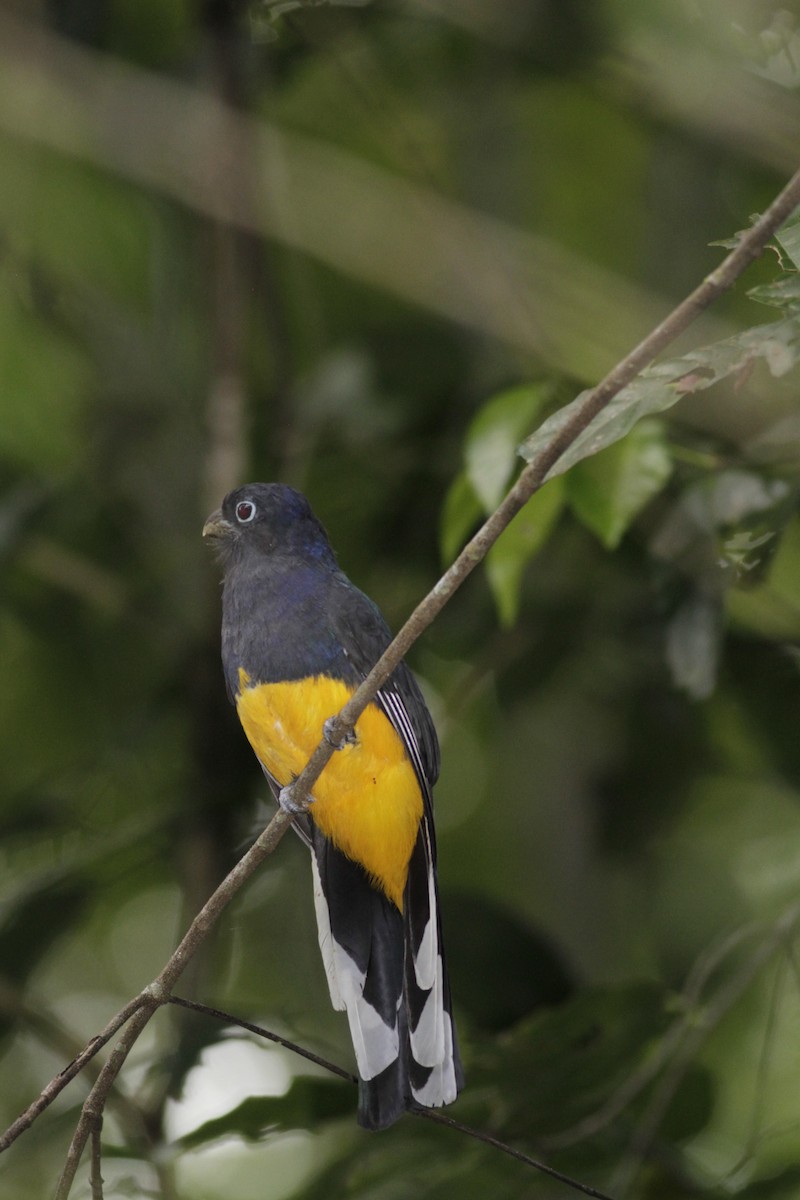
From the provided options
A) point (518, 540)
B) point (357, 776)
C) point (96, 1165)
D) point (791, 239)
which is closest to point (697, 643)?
point (518, 540)

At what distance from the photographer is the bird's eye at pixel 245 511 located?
3.38 meters

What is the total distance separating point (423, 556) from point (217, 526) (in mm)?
1361

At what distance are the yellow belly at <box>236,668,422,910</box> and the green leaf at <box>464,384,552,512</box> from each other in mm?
612

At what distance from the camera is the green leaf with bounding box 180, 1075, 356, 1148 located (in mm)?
3244

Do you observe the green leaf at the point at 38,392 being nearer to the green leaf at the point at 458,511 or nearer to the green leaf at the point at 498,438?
the green leaf at the point at 458,511

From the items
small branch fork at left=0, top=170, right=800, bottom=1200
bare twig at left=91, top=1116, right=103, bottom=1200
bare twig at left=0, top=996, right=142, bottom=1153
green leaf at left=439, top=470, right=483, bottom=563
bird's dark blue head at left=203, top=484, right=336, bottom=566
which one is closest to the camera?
small branch fork at left=0, top=170, right=800, bottom=1200

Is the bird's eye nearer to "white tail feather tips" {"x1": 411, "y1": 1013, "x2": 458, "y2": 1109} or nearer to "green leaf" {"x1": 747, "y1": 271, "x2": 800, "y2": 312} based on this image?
"white tail feather tips" {"x1": 411, "y1": 1013, "x2": 458, "y2": 1109}

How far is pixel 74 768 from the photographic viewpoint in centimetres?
449

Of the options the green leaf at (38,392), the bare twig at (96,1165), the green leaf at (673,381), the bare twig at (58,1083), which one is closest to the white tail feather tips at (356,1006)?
the bare twig at (96,1165)

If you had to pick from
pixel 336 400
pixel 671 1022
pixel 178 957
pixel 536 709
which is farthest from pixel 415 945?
pixel 336 400

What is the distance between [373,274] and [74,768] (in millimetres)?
1902

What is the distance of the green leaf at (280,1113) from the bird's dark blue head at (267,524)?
1.30 m

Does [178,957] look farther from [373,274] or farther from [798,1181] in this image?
[373,274]

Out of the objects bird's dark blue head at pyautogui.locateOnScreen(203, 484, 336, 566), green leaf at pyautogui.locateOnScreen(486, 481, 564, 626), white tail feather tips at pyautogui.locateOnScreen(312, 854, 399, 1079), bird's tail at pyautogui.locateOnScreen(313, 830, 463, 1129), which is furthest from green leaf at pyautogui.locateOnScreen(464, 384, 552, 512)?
white tail feather tips at pyautogui.locateOnScreen(312, 854, 399, 1079)
